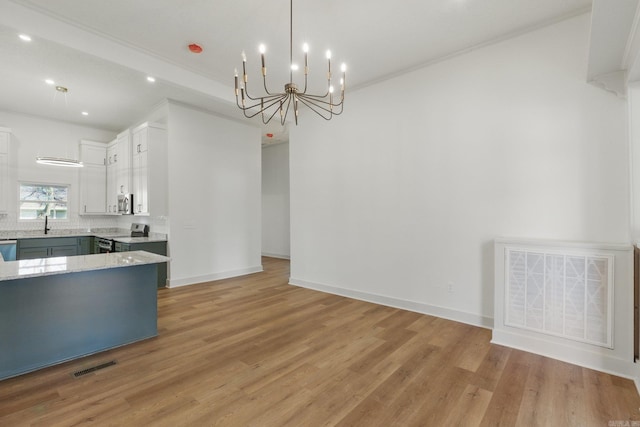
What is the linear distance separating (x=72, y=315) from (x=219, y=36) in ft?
10.9

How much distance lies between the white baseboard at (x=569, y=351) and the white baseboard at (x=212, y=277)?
462 centimetres

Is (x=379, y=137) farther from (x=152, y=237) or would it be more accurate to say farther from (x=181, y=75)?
(x=152, y=237)

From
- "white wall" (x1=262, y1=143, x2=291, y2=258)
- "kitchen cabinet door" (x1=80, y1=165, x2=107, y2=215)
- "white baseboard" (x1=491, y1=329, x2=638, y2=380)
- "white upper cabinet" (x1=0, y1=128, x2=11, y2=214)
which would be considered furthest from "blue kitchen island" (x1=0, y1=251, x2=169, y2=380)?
"white wall" (x1=262, y1=143, x2=291, y2=258)

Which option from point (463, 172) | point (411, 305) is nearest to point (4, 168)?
point (411, 305)

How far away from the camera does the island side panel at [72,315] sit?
2375 mm

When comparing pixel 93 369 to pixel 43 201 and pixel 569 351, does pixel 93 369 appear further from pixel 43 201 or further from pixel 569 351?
pixel 43 201

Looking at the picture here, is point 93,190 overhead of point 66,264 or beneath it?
overhead

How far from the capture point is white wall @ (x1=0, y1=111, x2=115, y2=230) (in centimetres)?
561

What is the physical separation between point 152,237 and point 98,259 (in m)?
2.56

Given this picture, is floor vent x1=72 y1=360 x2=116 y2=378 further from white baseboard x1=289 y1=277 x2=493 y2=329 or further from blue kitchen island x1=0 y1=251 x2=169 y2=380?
white baseboard x1=289 y1=277 x2=493 y2=329

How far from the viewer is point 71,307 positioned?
2.66 meters

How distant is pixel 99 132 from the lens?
6688 mm

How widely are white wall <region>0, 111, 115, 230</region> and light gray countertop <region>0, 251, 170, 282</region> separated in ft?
13.9

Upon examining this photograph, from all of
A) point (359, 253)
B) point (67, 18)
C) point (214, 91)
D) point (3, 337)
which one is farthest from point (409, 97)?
point (3, 337)
